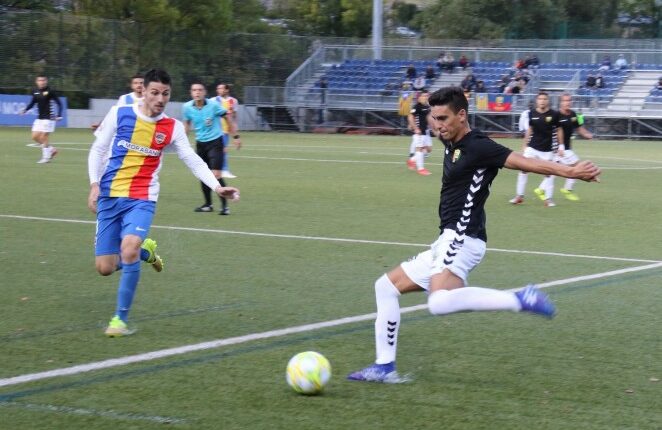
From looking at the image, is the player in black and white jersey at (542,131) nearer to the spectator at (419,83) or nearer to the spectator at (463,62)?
the spectator at (419,83)

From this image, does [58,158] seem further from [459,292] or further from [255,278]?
[459,292]

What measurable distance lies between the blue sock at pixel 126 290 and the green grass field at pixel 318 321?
0.22 m

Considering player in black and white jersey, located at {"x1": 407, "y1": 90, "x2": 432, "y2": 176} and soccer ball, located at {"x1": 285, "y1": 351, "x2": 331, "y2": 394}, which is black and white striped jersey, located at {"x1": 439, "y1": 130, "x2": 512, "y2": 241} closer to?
soccer ball, located at {"x1": 285, "y1": 351, "x2": 331, "y2": 394}

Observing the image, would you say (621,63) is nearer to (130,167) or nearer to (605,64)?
(605,64)

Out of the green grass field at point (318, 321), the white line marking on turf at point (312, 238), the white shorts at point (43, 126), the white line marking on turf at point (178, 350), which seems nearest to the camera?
the green grass field at point (318, 321)

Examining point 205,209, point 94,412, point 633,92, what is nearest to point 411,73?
point 633,92

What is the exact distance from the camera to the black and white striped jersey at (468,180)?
6.33 meters

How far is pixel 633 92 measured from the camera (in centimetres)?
4509

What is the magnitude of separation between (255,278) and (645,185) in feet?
45.8

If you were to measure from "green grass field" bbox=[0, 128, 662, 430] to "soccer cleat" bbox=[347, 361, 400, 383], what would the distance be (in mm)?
116

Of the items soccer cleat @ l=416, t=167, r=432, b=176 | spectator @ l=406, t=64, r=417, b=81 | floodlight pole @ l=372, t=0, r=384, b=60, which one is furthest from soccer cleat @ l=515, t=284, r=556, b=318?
spectator @ l=406, t=64, r=417, b=81

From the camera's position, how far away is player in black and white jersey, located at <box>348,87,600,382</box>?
243 inches

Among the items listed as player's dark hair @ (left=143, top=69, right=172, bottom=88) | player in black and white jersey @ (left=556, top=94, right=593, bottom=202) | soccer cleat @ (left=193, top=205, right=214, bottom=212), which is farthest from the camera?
player in black and white jersey @ (left=556, top=94, right=593, bottom=202)

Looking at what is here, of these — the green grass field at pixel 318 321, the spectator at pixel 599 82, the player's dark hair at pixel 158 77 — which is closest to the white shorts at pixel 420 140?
the green grass field at pixel 318 321
